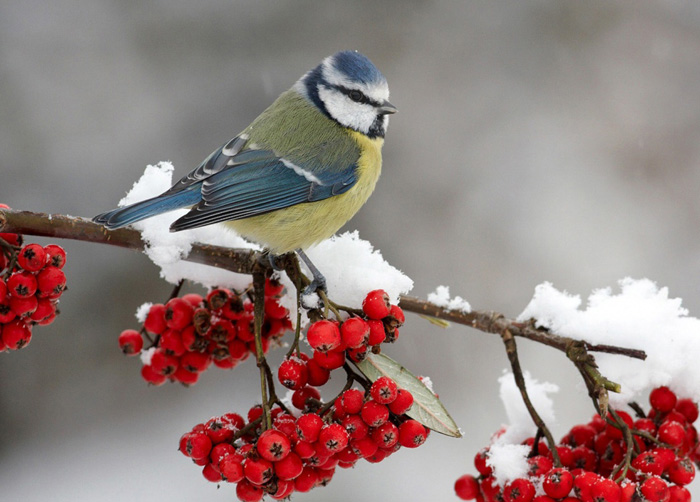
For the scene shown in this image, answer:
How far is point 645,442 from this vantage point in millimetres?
1568

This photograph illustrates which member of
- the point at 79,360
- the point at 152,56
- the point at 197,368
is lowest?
the point at 197,368

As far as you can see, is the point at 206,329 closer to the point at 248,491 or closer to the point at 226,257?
the point at 226,257

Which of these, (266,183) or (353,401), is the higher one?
(266,183)

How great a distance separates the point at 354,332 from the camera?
1.30 meters

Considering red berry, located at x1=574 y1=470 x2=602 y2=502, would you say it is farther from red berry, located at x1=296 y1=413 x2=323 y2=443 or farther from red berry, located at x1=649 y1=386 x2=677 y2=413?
red berry, located at x1=296 y1=413 x2=323 y2=443

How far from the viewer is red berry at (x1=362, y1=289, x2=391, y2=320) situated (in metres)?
1.33

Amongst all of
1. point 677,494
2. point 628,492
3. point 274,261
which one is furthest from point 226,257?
point 677,494

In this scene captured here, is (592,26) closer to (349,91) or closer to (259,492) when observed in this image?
(349,91)

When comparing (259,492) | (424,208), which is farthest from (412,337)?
(259,492)

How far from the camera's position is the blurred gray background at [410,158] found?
372 cm

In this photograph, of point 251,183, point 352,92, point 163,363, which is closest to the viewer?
point 163,363

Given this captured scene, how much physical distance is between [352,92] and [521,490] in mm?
1374

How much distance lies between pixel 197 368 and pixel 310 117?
954 mm

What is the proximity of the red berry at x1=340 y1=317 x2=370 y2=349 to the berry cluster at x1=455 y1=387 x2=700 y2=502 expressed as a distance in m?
0.50
